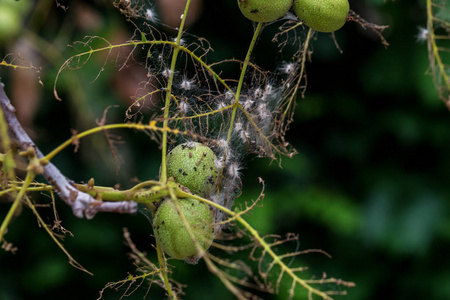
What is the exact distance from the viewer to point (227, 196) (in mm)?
674

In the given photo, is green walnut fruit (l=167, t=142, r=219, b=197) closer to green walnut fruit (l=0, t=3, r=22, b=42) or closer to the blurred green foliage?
green walnut fruit (l=0, t=3, r=22, b=42)

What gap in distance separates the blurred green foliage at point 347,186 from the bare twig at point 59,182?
1132mm

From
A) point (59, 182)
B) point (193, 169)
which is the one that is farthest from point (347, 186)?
point (59, 182)

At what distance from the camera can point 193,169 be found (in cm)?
64

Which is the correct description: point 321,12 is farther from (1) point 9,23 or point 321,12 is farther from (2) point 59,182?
(1) point 9,23

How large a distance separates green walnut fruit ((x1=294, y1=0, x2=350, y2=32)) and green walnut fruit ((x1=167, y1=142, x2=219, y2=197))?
0.20 meters

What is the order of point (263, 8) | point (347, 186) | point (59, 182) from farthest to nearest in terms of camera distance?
point (347, 186) < point (263, 8) < point (59, 182)

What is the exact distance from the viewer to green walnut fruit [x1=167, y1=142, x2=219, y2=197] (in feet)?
2.12

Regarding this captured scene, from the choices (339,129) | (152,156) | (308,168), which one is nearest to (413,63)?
(339,129)

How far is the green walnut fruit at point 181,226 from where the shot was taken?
1.89ft

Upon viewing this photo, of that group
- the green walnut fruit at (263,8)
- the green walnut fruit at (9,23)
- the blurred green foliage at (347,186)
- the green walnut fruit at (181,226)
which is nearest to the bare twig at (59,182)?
the green walnut fruit at (181,226)

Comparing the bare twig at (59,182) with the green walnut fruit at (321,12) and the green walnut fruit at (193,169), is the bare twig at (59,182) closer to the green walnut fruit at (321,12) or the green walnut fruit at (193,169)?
the green walnut fruit at (193,169)

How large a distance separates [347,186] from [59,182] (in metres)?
1.46

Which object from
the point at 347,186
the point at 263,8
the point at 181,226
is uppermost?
the point at 263,8
